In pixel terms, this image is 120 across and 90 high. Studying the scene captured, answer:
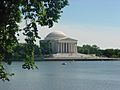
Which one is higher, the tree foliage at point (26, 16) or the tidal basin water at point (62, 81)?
the tree foliage at point (26, 16)

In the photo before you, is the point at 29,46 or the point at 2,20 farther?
the point at 29,46

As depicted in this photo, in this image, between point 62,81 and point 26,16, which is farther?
point 62,81

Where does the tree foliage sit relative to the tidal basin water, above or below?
above

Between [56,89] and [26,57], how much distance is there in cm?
3322

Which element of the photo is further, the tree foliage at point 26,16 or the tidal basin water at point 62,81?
the tidal basin water at point 62,81

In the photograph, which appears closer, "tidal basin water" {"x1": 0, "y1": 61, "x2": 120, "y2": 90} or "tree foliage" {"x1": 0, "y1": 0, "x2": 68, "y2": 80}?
"tree foliage" {"x1": 0, "y1": 0, "x2": 68, "y2": 80}

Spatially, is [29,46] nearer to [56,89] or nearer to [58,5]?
[58,5]

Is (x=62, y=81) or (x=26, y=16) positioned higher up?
(x=26, y=16)

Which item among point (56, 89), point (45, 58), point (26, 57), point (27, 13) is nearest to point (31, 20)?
point (27, 13)

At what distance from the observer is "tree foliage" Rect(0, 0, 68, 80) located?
7980mm

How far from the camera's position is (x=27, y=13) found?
8195mm

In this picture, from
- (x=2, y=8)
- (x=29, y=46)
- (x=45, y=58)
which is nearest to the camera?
(x=2, y=8)

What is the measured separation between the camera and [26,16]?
8.17 metres

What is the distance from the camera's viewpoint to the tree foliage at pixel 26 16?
7980mm
